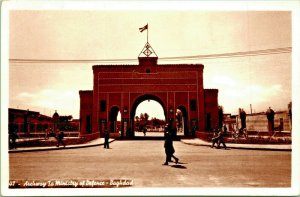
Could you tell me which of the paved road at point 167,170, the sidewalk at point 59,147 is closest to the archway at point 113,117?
the sidewalk at point 59,147

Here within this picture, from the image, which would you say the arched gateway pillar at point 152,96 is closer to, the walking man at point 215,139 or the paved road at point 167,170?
the walking man at point 215,139

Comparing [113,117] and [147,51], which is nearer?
[147,51]

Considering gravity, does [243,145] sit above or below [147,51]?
below

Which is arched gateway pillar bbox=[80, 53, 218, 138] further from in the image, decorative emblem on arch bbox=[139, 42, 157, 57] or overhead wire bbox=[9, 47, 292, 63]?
decorative emblem on arch bbox=[139, 42, 157, 57]

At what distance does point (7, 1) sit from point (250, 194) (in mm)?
10026

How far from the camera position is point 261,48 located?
13.3 m

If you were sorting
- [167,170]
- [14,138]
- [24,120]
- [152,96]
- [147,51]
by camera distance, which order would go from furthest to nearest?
[152,96]
[147,51]
[14,138]
[24,120]
[167,170]

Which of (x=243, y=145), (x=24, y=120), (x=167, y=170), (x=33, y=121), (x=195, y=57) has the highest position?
(x=195, y=57)

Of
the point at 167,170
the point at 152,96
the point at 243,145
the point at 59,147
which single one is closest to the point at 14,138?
the point at 59,147

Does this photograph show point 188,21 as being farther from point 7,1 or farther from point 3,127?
point 3,127

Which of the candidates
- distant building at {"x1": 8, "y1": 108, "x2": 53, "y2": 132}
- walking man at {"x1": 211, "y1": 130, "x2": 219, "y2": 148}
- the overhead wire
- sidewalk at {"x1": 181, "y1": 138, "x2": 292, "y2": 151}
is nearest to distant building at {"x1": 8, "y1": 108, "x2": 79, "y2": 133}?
distant building at {"x1": 8, "y1": 108, "x2": 53, "y2": 132}

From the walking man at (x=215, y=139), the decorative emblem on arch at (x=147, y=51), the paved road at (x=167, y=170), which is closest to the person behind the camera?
the paved road at (x=167, y=170)

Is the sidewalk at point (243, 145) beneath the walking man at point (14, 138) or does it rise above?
beneath

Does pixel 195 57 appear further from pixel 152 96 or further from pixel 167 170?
pixel 152 96
